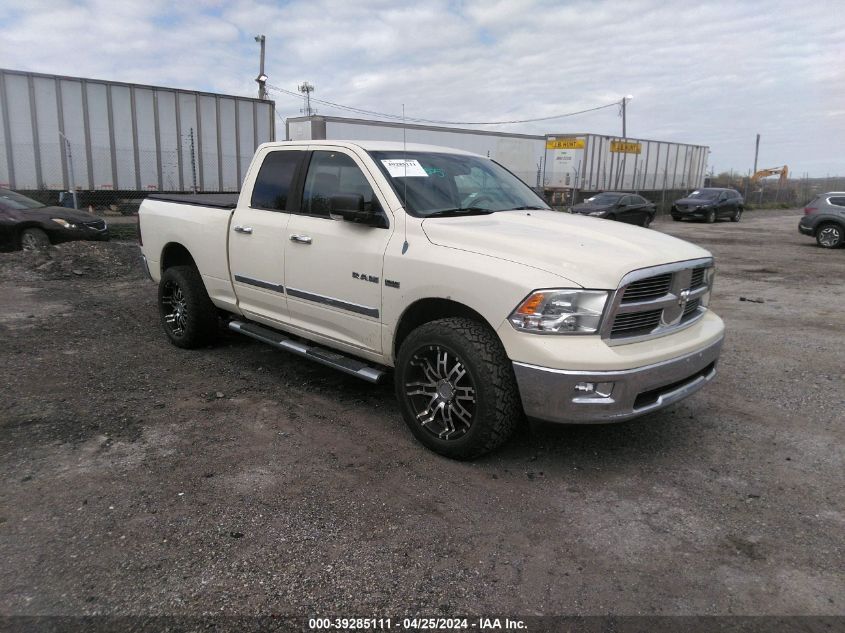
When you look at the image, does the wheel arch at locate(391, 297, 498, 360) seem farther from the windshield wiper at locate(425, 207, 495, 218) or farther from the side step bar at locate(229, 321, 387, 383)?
the windshield wiper at locate(425, 207, 495, 218)

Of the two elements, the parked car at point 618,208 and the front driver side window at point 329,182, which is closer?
the front driver side window at point 329,182

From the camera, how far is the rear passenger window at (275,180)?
4.95 metres

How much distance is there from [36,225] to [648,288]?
11911mm

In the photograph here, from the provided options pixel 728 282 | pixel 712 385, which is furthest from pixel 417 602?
pixel 728 282

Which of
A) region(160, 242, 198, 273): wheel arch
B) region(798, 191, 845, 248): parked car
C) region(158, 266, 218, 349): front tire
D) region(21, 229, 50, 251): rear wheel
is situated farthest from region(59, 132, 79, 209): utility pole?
region(798, 191, 845, 248): parked car

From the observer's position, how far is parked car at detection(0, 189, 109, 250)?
11461 millimetres

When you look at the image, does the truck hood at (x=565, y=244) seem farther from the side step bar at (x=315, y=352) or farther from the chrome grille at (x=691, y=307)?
the side step bar at (x=315, y=352)

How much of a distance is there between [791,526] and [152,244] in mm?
5938

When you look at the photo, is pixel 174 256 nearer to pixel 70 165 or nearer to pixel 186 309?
pixel 186 309

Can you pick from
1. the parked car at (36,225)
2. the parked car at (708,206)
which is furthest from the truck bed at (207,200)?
the parked car at (708,206)

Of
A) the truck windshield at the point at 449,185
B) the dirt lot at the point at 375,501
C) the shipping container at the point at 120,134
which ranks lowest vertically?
the dirt lot at the point at 375,501

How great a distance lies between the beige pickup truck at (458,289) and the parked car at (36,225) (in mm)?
8183

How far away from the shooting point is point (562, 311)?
3.30 metres

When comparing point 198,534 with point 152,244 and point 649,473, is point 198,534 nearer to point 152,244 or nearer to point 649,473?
point 649,473
